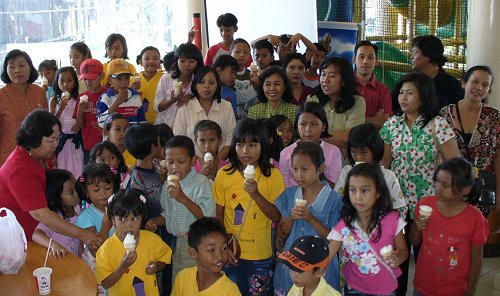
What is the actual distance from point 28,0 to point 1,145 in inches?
146

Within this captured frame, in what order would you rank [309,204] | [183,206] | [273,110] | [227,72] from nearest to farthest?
[309,204], [183,206], [273,110], [227,72]

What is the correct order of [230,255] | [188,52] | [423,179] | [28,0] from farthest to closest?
1. [28,0]
2. [188,52]
3. [423,179]
4. [230,255]

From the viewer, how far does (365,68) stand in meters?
4.73

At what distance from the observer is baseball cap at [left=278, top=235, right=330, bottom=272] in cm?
256

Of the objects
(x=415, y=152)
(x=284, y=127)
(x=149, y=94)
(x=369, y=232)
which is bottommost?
(x=369, y=232)

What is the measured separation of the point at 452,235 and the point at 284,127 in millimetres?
1579

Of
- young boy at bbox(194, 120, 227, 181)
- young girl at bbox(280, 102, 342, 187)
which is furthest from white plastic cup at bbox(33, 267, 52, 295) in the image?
young girl at bbox(280, 102, 342, 187)

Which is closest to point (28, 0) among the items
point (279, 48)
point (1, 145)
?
point (1, 145)

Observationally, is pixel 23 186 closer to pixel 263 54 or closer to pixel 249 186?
pixel 249 186

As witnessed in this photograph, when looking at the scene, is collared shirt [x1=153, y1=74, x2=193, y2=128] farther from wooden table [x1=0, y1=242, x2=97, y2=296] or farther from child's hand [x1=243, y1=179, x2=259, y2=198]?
wooden table [x1=0, y1=242, x2=97, y2=296]

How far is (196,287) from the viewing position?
9.64ft

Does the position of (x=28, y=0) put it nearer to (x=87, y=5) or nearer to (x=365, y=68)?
(x=87, y=5)

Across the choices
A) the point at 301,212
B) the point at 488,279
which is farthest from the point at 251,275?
the point at 488,279

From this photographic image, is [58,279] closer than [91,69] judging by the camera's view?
Yes
